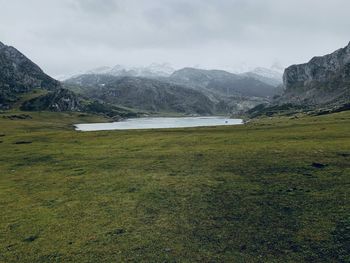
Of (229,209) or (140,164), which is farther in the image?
(140,164)

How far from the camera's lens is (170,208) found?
114 ft

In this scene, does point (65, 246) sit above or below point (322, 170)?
below

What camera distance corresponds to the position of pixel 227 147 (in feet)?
211

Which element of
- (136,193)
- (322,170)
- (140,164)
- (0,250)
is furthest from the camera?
(140,164)

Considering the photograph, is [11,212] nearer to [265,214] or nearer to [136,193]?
[136,193]

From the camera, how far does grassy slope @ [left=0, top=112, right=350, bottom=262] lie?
27094mm

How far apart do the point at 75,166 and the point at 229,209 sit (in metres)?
31.3

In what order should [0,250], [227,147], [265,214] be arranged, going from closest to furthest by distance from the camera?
[0,250], [265,214], [227,147]

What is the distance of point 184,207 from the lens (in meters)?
34.9

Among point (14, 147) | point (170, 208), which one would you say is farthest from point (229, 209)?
point (14, 147)

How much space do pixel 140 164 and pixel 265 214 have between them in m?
26.3

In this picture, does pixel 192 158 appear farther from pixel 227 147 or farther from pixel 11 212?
pixel 11 212

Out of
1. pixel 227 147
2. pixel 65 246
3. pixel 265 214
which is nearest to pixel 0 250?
pixel 65 246

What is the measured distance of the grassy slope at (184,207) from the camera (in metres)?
27.1
